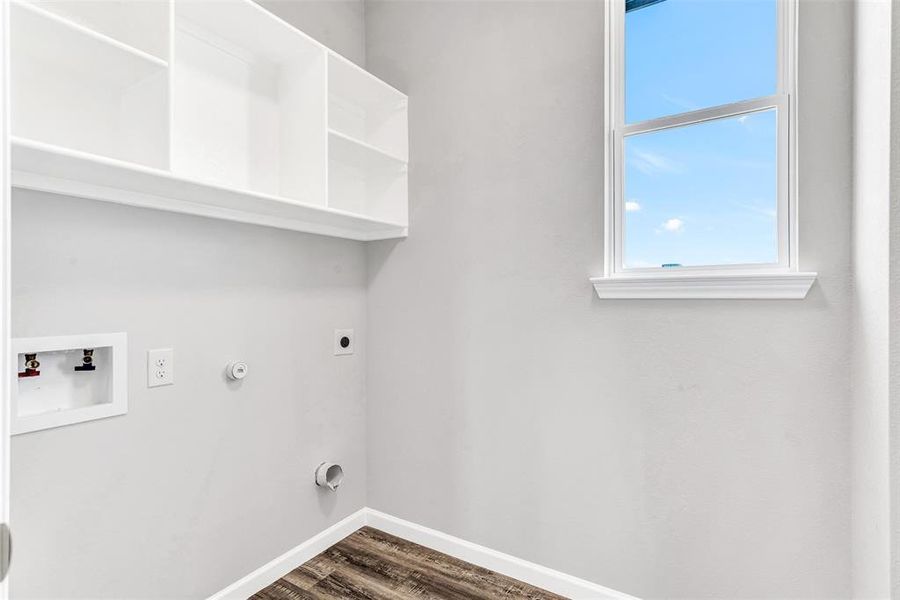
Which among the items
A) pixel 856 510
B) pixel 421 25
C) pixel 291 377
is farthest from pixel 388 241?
pixel 856 510

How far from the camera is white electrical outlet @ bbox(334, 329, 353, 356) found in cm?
226

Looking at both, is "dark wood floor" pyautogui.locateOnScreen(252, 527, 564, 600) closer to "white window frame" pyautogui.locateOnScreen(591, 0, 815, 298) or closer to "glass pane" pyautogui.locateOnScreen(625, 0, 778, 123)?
"white window frame" pyautogui.locateOnScreen(591, 0, 815, 298)

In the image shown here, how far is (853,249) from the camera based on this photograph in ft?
4.35

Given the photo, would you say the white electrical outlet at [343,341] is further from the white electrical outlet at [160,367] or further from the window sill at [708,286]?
the window sill at [708,286]

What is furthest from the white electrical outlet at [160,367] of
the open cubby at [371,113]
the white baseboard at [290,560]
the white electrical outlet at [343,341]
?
the open cubby at [371,113]

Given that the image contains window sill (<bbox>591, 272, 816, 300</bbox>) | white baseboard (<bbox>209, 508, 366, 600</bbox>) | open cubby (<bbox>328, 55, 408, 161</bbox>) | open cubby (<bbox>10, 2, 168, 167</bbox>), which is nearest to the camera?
open cubby (<bbox>10, 2, 168, 167</bbox>)

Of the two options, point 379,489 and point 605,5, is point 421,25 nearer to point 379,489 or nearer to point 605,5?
point 605,5

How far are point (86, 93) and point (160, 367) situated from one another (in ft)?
2.89

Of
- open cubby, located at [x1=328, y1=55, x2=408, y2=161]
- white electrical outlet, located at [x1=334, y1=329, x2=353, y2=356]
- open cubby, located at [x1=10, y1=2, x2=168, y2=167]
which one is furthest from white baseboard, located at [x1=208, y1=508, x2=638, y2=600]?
open cubby, located at [x1=328, y1=55, x2=408, y2=161]

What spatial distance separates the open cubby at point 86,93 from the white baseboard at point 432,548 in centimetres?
166

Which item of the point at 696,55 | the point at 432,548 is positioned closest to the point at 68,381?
the point at 432,548

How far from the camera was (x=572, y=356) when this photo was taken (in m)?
1.84

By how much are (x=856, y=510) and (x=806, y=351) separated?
0.46 m

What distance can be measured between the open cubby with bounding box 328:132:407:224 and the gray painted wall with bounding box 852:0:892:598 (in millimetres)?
1678
